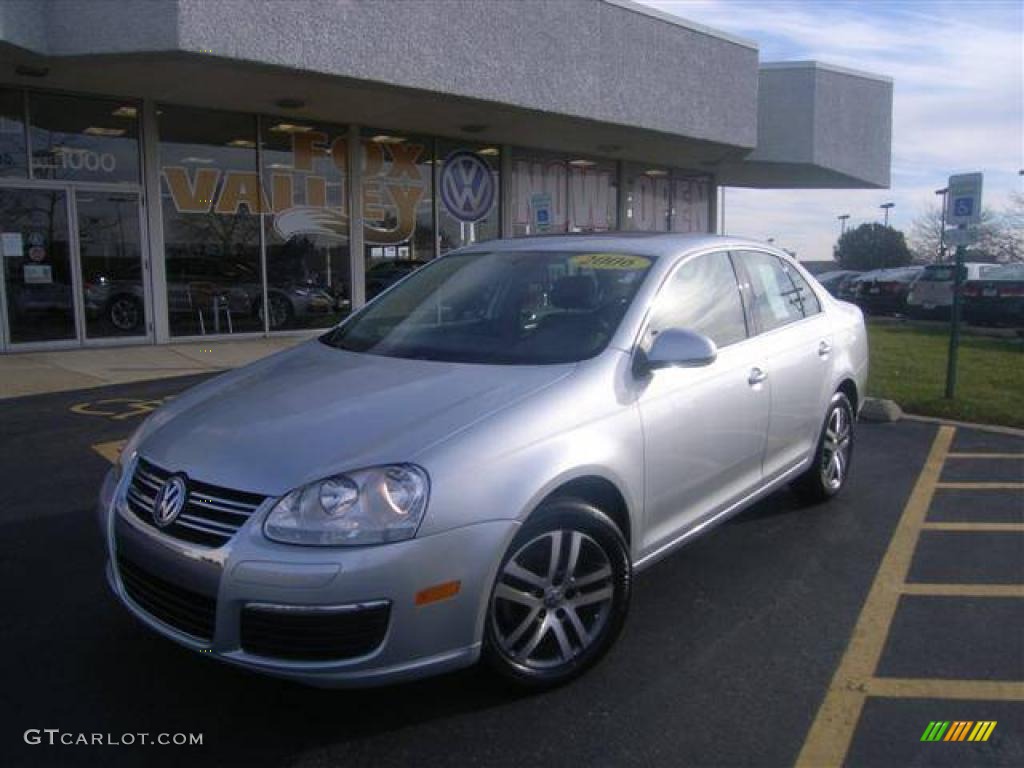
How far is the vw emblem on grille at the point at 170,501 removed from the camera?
9.15 feet

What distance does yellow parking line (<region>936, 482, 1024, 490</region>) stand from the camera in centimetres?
598

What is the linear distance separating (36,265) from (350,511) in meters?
11.4

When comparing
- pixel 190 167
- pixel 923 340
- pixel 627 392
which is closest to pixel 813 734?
pixel 627 392

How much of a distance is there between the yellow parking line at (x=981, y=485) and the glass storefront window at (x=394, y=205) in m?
10.8

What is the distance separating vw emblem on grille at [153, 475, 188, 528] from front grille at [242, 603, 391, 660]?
0.43 meters

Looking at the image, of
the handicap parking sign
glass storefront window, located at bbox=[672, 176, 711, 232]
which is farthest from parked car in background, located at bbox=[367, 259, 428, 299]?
the handicap parking sign

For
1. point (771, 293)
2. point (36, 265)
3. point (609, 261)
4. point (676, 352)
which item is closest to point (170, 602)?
point (676, 352)

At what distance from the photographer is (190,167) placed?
1329cm

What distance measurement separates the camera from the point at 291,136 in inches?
567

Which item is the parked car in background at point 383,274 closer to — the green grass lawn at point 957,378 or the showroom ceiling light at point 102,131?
the showroom ceiling light at point 102,131

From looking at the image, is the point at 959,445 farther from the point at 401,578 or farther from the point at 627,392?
the point at 401,578

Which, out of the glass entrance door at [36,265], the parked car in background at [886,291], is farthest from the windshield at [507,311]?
the parked car in background at [886,291]

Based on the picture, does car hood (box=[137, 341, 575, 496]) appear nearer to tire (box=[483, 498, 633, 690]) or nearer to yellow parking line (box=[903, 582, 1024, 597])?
tire (box=[483, 498, 633, 690])

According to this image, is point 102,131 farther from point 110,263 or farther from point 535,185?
point 535,185
